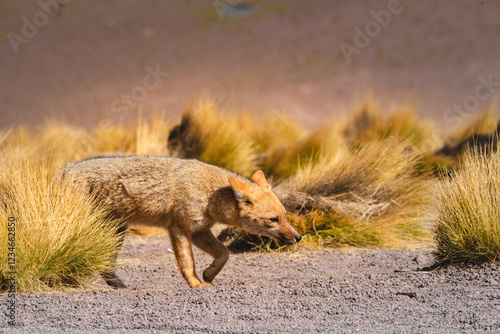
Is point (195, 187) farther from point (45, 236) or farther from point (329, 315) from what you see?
point (329, 315)

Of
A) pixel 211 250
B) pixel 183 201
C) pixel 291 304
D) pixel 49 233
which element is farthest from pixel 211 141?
pixel 291 304

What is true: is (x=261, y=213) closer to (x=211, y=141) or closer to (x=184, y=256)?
(x=184, y=256)

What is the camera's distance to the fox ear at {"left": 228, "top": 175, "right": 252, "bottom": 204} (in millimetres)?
5992

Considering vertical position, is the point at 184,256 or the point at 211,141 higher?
the point at 184,256

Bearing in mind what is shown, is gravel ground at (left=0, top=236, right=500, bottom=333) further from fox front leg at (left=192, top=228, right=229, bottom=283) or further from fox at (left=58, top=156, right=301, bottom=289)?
fox at (left=58, top=156, right=301, bottom=289)

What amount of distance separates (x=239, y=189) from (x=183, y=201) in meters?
0.53

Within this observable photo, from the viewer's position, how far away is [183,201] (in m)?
6.02

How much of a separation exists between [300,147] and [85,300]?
7290mm

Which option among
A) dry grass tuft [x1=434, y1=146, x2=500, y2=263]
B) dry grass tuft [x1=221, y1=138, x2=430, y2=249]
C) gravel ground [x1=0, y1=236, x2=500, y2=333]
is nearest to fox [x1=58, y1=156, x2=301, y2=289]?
gravel ground [x1=0, y1=236, x2=500, y2=333]

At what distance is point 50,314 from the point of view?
4.86m

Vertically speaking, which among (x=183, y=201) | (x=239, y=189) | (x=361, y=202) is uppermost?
(x=239, y=189)

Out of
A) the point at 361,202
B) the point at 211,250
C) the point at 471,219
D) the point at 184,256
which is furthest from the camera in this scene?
the point at 361,202

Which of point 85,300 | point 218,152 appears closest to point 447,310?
point 85,300

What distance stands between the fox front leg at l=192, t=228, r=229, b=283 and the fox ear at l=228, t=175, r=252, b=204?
1.84 feet
